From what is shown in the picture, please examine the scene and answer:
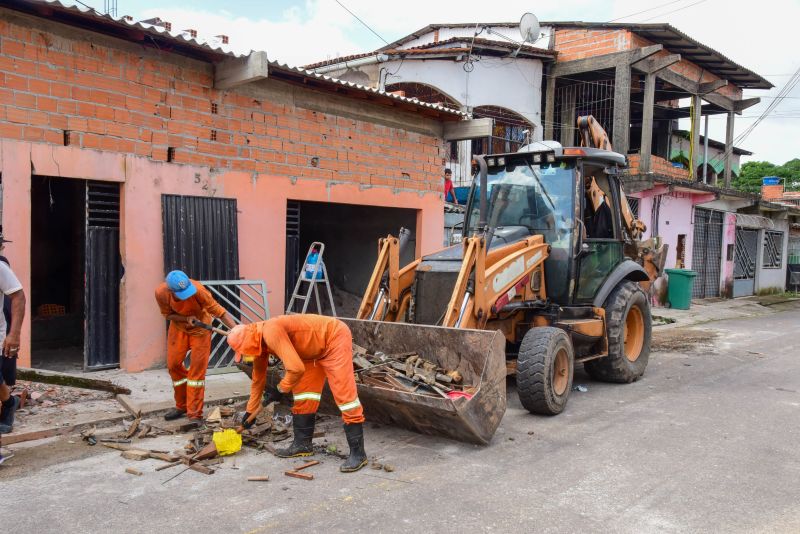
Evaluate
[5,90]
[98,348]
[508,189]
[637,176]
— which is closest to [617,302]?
[508,189]

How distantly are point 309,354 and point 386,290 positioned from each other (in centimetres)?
218

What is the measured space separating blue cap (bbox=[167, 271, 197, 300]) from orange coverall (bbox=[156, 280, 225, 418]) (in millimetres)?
140

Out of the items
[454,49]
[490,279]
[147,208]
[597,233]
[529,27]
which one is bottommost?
[490,279]

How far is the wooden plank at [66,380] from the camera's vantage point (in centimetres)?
630

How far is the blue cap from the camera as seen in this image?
19.0ft

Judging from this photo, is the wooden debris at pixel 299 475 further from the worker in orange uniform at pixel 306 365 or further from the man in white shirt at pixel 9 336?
the man in white shirt at pixel 9 336

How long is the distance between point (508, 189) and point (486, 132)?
12.0ft

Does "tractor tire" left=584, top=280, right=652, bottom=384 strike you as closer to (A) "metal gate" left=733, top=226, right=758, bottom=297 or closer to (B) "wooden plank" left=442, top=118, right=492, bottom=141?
(B) "wooden plank" left=442, top=118, right=492, bottom=141

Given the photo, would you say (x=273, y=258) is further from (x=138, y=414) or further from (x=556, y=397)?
(x=556, y=397)

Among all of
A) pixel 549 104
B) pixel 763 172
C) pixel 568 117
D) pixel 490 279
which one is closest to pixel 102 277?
pixel 490 279

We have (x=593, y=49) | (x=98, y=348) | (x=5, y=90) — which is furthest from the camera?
(x=593, y=49)

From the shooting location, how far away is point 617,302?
783 centimetres

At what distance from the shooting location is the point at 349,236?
13.5 m

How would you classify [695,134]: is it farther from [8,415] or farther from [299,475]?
[8,415]
